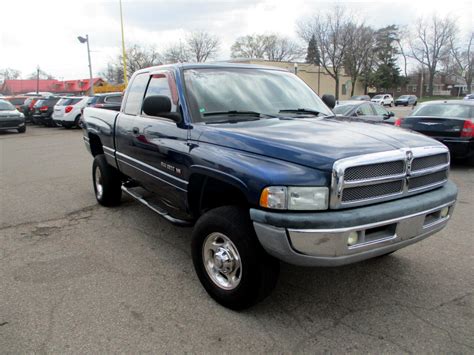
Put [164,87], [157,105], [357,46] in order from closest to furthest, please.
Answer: [157,105]
[164,87]
[357,46]

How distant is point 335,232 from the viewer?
2.51m

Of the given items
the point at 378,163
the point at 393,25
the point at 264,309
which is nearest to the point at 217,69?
the point at 378,163

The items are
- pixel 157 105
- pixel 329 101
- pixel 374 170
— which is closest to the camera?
pixel 374 170

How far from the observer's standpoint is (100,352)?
2.62 meters

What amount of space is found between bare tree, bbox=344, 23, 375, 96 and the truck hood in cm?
4739

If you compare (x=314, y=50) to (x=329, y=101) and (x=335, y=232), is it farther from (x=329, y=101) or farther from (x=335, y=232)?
(x=335, y=232)

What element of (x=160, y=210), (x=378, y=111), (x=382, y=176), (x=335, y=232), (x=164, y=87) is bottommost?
(x=160, y=210)

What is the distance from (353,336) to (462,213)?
370cm

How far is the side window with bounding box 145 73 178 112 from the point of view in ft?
12.4

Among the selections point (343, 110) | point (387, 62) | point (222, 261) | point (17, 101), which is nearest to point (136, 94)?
point (222, 261)

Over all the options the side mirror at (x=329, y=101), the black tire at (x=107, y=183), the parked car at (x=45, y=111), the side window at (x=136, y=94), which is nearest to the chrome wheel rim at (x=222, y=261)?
the side window at (x=136, y=94)

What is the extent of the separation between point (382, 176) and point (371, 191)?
129mm

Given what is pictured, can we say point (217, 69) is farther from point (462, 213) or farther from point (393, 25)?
point (393, 25)

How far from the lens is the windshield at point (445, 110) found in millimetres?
8742
